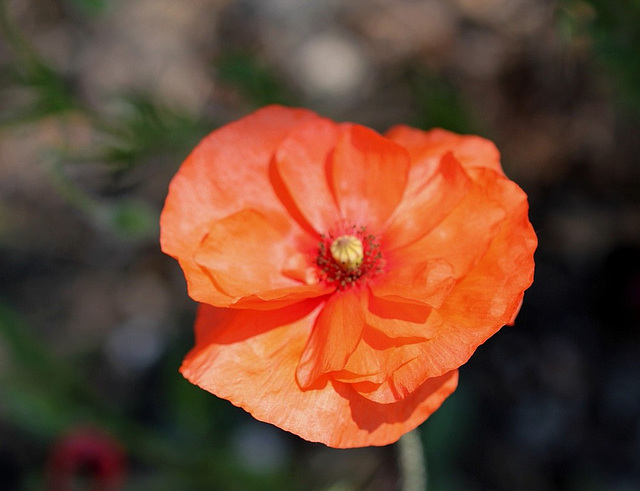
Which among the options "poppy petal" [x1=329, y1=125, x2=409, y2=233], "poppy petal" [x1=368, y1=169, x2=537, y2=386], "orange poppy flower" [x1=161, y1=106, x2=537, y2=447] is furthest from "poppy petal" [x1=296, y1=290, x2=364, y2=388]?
"poppy petal" [x1=329, y1=125, x2=409, y2=233]

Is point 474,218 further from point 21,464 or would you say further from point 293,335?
point 21,464

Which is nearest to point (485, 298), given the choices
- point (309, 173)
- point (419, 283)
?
point (419, 283)

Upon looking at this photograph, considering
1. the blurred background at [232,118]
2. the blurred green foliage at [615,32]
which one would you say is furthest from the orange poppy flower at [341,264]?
the blurred green foliage at [615,32]

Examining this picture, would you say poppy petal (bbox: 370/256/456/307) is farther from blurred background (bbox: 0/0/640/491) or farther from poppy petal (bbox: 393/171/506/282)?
blurred background (bbox: 0/0/640/491)

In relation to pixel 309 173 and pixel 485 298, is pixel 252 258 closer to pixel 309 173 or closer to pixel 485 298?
pixel 309 173

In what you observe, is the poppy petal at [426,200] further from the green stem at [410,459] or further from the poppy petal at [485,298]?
the green stem at [410,459]
